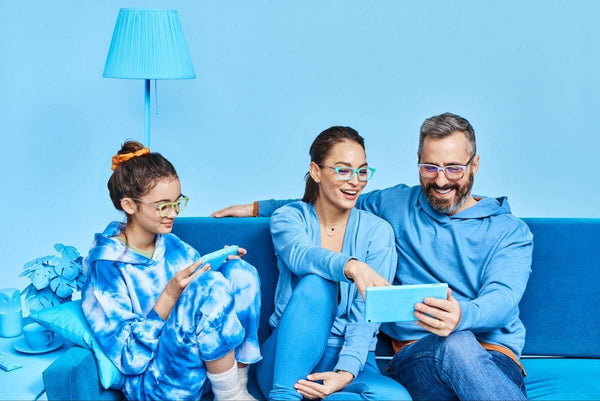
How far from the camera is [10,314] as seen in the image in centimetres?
340

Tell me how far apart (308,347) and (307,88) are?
6.88 feet

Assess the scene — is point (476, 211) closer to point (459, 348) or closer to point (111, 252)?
point (459, 348)

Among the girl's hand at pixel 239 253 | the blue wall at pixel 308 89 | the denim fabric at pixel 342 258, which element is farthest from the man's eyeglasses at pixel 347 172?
the blue wall at pixel 308 89

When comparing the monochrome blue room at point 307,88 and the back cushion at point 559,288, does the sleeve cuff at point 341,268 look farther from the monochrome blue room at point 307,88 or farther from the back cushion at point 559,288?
the monochrome blue room at point 307,88

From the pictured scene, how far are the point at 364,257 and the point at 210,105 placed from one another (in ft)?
5.81

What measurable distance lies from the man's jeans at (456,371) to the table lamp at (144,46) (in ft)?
4.92

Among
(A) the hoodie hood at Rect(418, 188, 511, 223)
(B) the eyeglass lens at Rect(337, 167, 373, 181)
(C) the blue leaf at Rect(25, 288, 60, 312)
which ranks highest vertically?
(B) the eyeglass lens at Rect(337, 167, 373, 181)

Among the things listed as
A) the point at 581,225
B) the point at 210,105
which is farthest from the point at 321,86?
the point at 581,225

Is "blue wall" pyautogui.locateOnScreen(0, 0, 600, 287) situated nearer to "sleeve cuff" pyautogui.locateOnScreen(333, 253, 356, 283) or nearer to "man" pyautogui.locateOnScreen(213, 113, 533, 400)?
"man" pyautogui.locateOnScreen(213, 113, 533, 400)

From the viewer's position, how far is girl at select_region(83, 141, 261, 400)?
296 cm

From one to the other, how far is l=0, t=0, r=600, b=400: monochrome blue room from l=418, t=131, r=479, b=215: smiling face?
1.42 m

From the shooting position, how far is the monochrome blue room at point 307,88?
4789mm

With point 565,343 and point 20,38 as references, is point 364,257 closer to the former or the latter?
point 565,343

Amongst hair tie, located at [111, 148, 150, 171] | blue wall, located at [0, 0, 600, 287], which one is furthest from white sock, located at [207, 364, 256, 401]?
blue wall, located at [0, 0, 600, 287]
